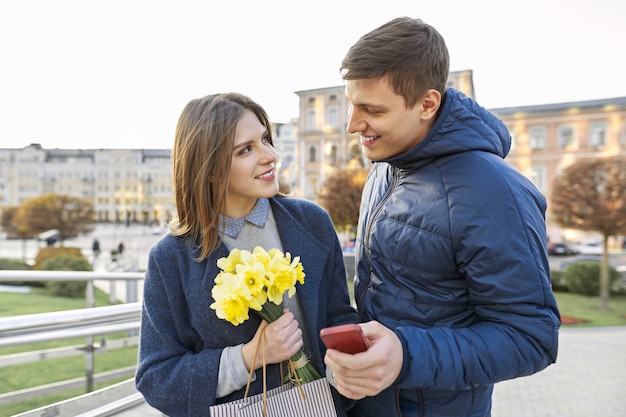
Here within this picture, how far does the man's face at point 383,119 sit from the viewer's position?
4.26 feet

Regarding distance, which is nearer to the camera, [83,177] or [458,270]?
[458,270]

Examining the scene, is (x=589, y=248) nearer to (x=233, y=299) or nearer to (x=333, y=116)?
(x=333, y=116)

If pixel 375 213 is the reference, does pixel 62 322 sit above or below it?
below

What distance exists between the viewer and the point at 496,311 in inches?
45.6

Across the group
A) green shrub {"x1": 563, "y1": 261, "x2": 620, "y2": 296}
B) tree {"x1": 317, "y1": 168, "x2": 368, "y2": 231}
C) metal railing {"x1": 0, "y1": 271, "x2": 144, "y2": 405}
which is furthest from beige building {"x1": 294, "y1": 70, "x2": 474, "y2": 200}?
metal railing {"x1": 0, "y1": 271, "x2": 144, "y2": 405}

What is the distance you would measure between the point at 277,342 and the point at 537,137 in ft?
107

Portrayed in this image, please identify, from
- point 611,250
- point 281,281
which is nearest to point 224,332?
point 281,281

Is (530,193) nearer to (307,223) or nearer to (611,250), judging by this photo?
(307,223)

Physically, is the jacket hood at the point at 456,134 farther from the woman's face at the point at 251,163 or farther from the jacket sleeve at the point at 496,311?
the woman's face at the point at 251,163

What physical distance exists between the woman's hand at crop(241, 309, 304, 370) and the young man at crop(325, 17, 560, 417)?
8.0 inches

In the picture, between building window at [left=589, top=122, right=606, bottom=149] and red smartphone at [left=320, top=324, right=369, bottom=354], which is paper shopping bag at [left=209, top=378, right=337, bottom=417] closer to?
red smartphone at [left=320, top=324, right=369, bottom=354]

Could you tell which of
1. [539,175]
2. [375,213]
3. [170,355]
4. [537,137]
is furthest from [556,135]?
[170,355]

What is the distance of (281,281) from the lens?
1256 millimetres

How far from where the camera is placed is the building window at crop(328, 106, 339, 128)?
36.3m
